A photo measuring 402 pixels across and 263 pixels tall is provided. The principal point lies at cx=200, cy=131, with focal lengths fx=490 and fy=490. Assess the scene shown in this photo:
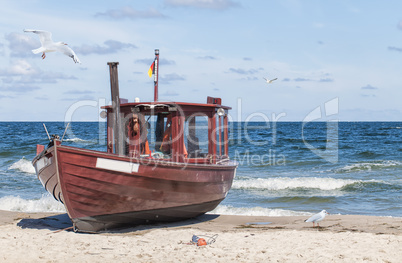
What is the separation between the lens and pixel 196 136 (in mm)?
10938

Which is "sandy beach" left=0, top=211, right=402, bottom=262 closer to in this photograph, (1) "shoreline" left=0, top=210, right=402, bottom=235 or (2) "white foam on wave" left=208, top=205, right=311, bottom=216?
(1) "shoreline" left=0, top=210, right=402, bottom=235

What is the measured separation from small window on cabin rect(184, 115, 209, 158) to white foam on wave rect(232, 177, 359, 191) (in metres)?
8.75

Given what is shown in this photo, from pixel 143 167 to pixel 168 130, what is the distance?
1441 millimetres

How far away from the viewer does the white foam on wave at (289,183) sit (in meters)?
19.6

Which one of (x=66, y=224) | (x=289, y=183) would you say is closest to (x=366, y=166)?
(x=289, y=183)

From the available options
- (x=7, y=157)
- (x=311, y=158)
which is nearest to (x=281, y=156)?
(x=311, y=158)

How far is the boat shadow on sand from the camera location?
10.7m

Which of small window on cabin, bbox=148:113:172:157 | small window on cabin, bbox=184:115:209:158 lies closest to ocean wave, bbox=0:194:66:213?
small window on cabin, bbox=148:113:172:157

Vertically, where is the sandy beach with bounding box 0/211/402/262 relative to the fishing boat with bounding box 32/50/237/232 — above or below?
below

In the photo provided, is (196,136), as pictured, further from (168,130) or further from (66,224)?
(66,224)

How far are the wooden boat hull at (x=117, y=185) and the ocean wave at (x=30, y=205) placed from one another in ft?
16.3

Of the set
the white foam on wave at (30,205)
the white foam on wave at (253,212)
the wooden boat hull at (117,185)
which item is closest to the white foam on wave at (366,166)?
the white foam on wave at (253,212)

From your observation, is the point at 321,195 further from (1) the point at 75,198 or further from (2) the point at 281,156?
(2) the point at 281,156

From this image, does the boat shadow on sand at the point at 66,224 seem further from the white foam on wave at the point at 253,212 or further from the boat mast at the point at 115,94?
the boat mast at the point at 115,94
